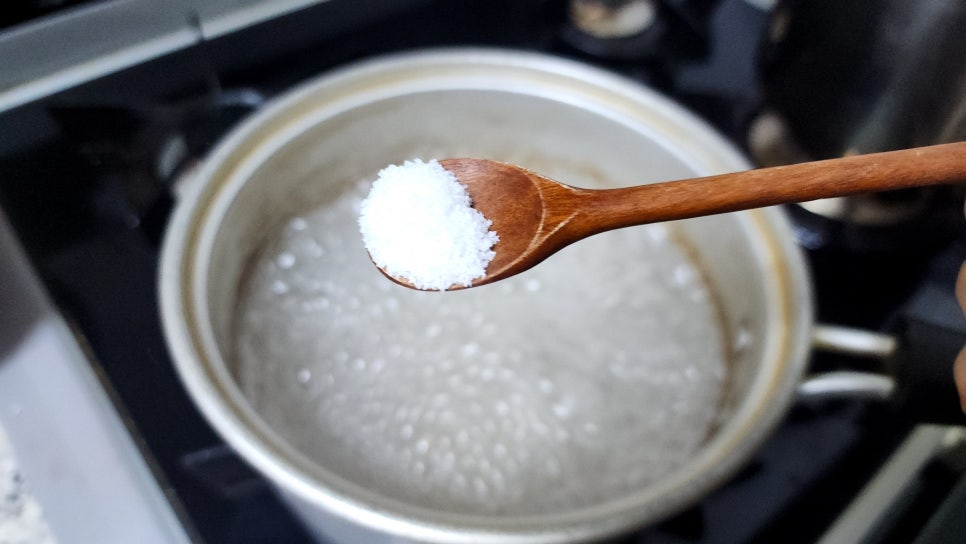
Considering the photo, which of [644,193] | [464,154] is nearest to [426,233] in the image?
[644,193]

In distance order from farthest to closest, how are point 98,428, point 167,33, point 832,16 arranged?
point 167,33 < point 832,16 < point 98,428

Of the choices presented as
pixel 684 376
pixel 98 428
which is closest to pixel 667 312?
pixel 684 376

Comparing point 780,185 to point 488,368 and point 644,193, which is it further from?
point 488,368

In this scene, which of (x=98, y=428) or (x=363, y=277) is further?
(x=363, y=277)

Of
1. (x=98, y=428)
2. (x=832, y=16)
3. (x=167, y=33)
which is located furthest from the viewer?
(x=167, y=33)

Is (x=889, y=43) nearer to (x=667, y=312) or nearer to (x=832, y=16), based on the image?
(x=832, y=16)

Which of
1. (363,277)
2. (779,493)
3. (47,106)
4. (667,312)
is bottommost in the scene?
(779,493)

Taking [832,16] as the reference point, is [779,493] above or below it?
below
